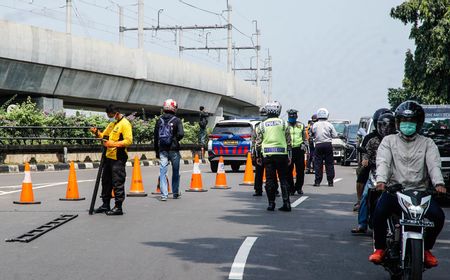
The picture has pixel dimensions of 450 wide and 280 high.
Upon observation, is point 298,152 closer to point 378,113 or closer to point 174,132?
point 174,132

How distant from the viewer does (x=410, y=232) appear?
6.71 meters

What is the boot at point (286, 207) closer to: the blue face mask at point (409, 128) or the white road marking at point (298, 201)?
the white road marking at point (298, 201)

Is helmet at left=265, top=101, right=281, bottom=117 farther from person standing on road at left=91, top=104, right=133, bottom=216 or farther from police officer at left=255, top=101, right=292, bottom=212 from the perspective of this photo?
person standing on road at left=91, top=104, right=133, bottom=216

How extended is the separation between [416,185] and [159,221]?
18.4 feet

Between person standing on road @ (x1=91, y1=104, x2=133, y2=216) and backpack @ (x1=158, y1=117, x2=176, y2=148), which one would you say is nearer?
person standing on road @ (x1=91, y1=104, x2=133, y2=216)

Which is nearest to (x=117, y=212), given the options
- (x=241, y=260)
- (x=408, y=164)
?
→ (x=241, y=260)

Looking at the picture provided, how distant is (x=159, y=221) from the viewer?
12.0m

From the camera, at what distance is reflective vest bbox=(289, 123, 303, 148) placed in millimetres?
17656

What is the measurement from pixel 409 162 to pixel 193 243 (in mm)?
3435

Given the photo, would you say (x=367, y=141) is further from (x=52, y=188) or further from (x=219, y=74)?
(x=219, y=74)

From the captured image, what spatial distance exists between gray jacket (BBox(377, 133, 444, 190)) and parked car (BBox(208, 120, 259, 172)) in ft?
60.2

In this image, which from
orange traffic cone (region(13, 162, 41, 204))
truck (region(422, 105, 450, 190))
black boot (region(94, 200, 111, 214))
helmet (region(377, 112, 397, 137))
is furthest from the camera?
truck (region(422, 105, 450, 190))

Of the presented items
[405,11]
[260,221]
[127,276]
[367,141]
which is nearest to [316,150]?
[260,221]

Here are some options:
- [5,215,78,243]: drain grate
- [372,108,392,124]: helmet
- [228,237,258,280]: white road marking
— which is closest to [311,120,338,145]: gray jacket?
[5,215,78,243]: drain grate
